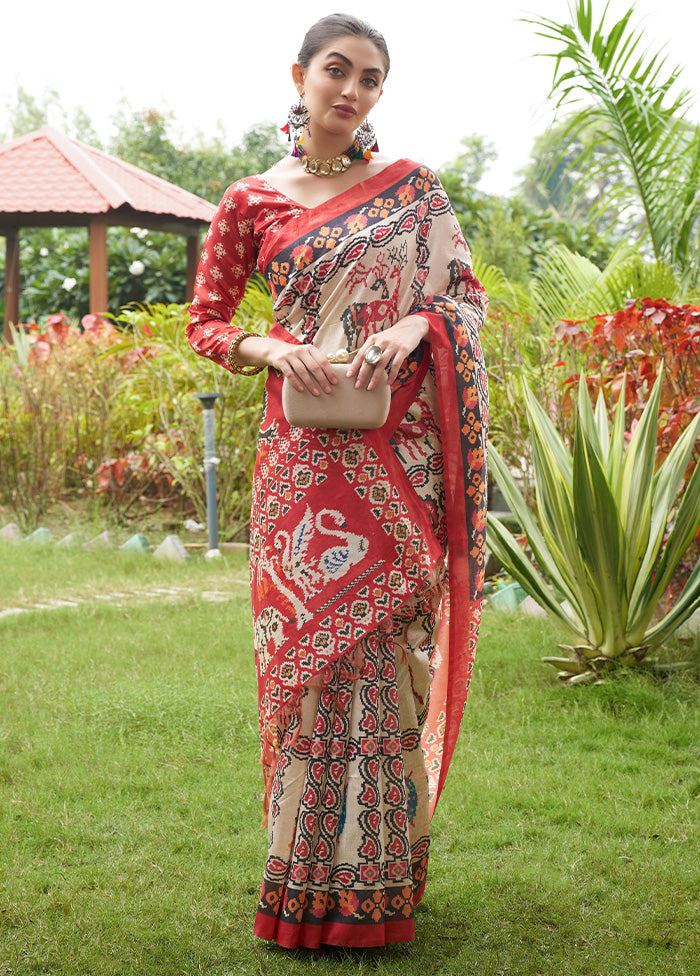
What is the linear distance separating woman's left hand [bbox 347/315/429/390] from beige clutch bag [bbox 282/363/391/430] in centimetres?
2

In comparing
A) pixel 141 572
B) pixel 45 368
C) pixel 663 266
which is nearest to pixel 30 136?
pixel 45 368

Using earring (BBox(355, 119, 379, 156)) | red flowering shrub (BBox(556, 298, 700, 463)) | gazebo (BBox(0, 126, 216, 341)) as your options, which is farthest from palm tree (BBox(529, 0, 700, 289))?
gazebo (BBox(0, 126, 216, 341))

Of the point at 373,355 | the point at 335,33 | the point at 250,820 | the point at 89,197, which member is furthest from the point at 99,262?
the point at 373,355

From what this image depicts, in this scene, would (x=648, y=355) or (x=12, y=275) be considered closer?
(x=648, y=355)

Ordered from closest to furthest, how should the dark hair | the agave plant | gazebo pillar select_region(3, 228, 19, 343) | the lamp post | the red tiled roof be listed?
the dark hair, the agave plant, the lamp post, the red tiled roof, gazebo pillar select_region(3, 228, 19, 343)

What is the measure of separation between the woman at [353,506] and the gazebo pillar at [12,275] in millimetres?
13740

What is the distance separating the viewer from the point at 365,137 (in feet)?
7.79

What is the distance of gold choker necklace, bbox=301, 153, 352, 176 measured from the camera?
2361 mm

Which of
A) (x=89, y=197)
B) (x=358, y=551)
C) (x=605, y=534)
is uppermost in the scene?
(x=89, y=197)

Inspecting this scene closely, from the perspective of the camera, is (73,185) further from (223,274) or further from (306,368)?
(306,368)

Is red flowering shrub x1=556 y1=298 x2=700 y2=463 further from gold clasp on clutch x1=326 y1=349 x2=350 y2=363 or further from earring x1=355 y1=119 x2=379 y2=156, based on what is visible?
gold clasp on clutch x1=326 y1=349 x2=350 y2=363

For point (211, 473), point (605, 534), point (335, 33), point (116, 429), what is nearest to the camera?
point (335, 33)

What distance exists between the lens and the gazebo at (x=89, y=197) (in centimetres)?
1292

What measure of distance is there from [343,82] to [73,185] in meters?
11.8
